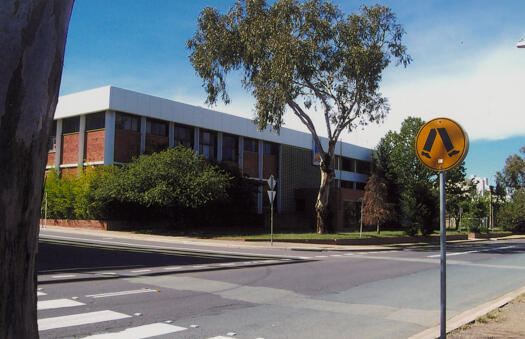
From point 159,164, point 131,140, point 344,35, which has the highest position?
point 344,35

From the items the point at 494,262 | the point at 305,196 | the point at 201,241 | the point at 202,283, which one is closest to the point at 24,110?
the point at 202,283

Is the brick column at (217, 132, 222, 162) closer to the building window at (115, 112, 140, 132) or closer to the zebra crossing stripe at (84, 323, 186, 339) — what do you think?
the building window at (115, 112, 140, 132)

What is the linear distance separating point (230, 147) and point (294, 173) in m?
9.16

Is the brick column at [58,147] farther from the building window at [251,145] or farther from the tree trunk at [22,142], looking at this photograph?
the tree trunk at [22,142]

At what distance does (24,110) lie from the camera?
7.07 ft

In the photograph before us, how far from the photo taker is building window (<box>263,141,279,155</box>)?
4956cm

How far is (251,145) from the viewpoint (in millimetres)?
47938

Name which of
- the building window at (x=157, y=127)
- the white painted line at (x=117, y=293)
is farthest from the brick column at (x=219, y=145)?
the white painted line at (x=117, y=293)

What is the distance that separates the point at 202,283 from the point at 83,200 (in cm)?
2546

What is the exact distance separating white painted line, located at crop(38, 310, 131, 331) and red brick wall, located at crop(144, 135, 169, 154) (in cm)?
3092

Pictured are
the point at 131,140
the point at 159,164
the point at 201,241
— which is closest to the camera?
the point at 201,241

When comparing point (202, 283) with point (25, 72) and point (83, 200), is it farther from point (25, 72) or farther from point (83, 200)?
point (83, 200)

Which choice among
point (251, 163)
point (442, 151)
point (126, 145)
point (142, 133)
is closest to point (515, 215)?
point (251, 163)

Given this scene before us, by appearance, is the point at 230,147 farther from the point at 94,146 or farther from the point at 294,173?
the point at 94,146
